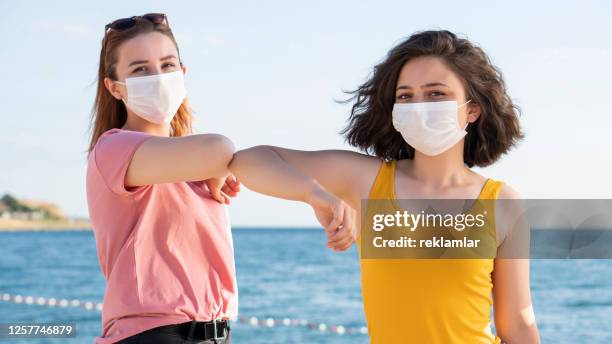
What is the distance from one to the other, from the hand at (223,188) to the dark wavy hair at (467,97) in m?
0.34

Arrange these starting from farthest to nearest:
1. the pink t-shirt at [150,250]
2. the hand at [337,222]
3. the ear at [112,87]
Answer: the ear at [112,87], the pink t-shirt at [150,250], the hand at [337,222]

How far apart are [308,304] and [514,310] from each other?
64.2 feet

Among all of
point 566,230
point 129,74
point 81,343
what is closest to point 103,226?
point 129,74

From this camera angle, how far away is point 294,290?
24094 mm

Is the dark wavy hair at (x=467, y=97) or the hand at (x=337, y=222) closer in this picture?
the hand at (x=337, y=222)

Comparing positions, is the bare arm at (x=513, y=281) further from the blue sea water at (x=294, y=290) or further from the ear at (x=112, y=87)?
the blue sea water at (x=294, y=290)

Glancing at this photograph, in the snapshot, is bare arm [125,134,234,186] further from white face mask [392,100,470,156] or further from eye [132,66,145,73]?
white face mask [392,100,470,156]

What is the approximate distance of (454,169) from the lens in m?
2.24

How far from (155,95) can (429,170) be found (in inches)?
28.6

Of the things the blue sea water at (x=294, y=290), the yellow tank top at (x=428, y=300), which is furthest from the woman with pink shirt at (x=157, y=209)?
the blue sea water at (x=294, y=290)

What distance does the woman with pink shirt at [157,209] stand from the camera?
1.92 metres

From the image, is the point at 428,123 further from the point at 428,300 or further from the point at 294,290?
the point at 294,290

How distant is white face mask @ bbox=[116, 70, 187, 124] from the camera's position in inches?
86.1

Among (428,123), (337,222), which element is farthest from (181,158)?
(428,123)
